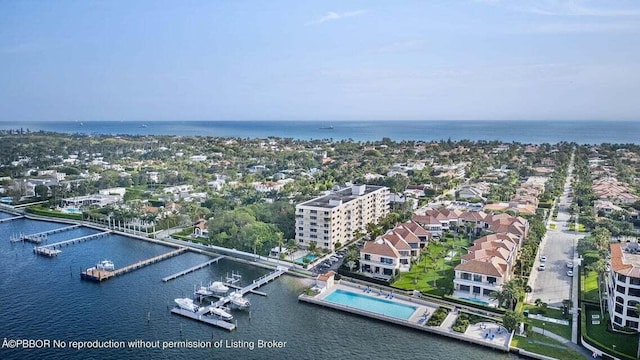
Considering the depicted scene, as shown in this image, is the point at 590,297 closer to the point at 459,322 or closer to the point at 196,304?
the point at 459,322

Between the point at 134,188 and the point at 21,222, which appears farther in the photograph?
the point at 134,188

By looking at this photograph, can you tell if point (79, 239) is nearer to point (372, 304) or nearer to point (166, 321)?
point (166, 321)

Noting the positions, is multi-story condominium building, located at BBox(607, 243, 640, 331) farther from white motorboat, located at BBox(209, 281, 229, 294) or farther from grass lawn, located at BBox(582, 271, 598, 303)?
white motorboat, located at BBox(209, 281, 229, 294)

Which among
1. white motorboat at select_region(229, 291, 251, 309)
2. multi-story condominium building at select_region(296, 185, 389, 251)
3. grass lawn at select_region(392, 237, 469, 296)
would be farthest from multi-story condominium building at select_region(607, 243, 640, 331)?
white motorboat at select_region(229, 291, 251, 309)

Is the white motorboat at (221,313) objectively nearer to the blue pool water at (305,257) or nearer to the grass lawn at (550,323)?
the blue pool water at (305,257)

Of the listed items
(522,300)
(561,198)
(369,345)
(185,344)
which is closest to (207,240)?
(185,344)

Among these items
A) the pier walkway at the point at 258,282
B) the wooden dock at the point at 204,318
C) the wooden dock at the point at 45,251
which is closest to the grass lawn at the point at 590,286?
the pier walkway at the point at 258,282

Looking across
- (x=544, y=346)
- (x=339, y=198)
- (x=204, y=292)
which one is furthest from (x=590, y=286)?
(x=204, y=292)
